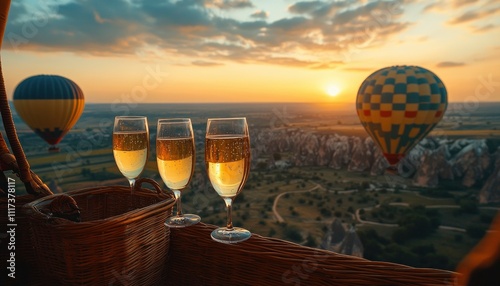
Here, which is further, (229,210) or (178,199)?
(178,199)

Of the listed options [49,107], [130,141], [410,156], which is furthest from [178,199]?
[410,156]

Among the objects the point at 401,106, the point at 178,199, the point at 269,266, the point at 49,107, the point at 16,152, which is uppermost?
the point at 401,106

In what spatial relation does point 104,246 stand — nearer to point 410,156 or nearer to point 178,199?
point 178,199

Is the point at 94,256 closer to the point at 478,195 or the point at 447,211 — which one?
the point at 447,211

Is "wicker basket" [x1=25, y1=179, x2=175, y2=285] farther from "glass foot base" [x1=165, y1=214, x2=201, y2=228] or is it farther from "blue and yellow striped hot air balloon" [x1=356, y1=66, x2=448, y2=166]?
"blue and yellow striped hot air balloon" [x1=356, y1=66, x2=448, y2=166]

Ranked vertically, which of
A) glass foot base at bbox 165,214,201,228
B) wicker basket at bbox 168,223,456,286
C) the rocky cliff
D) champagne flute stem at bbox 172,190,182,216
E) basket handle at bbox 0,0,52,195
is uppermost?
basket handle at bbox 0,0,52,195

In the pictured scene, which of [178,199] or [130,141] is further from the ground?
[130,141]

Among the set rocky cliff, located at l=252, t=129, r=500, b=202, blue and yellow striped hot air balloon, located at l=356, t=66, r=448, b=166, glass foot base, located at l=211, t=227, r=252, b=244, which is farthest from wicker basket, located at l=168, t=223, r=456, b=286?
rocky cliff, located at l=252, t=129, r=500, b=202
